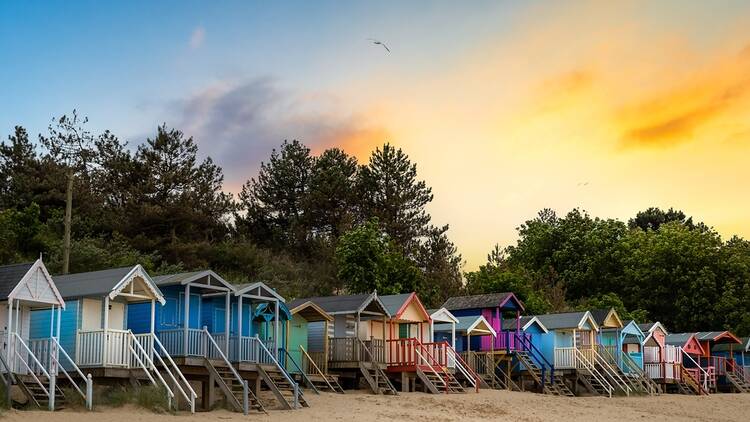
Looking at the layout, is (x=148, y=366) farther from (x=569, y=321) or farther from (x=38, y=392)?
(x=569, y=321)

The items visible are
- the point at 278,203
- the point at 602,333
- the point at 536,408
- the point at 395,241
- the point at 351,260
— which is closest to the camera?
the point at 536,408

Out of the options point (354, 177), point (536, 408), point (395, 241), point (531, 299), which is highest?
point (354, 177)

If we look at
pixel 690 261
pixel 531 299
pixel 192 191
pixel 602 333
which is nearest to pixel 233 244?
pixel 192 191

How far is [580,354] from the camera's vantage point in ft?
151

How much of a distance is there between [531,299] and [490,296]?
60.6 ft

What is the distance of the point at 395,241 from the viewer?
72.2 meters

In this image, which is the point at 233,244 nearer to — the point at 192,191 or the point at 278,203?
the point at 192,191

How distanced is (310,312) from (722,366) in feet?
112

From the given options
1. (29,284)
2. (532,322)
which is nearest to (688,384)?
(532,322)

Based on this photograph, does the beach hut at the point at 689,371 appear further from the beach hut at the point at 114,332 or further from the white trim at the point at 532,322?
the beach hut at the point at 114,332

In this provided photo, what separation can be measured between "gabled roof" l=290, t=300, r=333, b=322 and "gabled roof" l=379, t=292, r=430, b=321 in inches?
133

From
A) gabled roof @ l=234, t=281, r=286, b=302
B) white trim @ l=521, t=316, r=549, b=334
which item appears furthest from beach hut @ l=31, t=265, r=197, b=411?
white trim @ l=521, t=316, r=549, b=334

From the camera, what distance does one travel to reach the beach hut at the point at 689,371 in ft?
172

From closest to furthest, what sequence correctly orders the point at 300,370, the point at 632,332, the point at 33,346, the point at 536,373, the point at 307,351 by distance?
the point at 33,346 < the point at 300,370 < the point at 307,351 < the point at 536,373 < the point at 632,332
